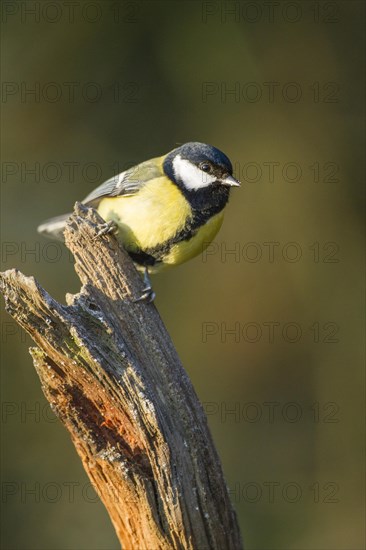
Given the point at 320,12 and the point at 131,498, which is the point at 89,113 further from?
the point at 131,498

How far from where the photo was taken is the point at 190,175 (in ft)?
10.4

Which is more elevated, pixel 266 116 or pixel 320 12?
pixel 320 12

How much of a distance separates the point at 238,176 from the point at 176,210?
90.1 inches

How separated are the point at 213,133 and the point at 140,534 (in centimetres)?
349

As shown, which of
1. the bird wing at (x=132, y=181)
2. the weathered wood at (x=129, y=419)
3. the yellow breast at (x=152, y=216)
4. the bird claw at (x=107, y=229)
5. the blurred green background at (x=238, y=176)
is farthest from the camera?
the blurred green background at (x=238, y=176)

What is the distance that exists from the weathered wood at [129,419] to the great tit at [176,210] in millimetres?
581

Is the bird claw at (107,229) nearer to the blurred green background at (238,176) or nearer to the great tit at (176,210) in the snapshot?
the great tit at (176,210)

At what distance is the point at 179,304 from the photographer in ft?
17.3

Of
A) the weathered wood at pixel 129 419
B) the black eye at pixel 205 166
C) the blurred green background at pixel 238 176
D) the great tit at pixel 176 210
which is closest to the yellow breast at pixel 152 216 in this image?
the great tit at pixel 176 210

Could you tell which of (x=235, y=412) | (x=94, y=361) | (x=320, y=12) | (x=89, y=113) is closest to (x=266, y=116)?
(x=320, y=12)

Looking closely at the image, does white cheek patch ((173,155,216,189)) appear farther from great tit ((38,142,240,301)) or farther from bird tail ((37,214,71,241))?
bird tail ((37,214,71,241))

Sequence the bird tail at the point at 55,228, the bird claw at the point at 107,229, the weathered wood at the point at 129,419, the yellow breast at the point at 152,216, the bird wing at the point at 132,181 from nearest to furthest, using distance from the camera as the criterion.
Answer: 1. the weathered wood at the point at 129,419
2. the bird claw at the point at 107,229
3. the yellow breast at the point at 152,216
4. the bird wing at the point at 132,181
5. the bird tail at the point at 55,228

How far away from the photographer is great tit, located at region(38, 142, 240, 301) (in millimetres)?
3092

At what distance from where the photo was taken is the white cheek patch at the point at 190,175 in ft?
10.3
